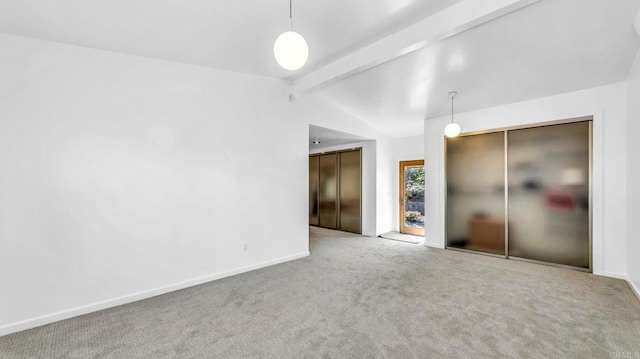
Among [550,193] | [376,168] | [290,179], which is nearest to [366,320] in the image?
[290,179]

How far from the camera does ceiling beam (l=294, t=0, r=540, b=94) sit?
2.37m

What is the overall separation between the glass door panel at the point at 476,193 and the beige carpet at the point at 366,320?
1009mm

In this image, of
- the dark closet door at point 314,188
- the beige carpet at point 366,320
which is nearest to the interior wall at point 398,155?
the dark closet door at point 314,188

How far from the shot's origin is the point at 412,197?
6.84m

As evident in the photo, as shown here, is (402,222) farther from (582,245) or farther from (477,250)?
(582,245)

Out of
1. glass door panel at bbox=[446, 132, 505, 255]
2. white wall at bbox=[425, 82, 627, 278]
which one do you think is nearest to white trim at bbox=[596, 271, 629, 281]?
white wall at bbox=[425, 82, 627, 278]

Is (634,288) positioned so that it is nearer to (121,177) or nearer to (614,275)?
(614,275)

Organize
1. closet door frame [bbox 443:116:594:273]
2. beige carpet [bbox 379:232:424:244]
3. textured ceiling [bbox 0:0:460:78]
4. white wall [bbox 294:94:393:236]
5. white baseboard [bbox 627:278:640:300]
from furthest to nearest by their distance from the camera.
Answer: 1. beige carpet [bbox 379:232:424:244]
2. white wall [bbox 294:94:393:236]
3. closet door frame [bbox 443:116:594:273]
4. white baseboard [bbox 627:278:640:300]
5. textured ceiling [bbox 0:0:460:78]

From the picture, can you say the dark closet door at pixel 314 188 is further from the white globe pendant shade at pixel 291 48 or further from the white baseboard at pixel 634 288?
the white baseboard at pixel 634 288

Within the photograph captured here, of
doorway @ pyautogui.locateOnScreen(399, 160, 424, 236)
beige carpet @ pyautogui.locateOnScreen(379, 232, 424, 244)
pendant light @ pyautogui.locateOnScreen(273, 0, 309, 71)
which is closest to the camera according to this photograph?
pendant light @ pyautogui.locateOnScreen(273, 0, 309, 71)

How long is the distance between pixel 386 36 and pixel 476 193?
11.0 feet

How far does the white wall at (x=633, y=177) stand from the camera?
3006mm

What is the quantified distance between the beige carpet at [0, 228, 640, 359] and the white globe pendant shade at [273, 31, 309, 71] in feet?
7.39

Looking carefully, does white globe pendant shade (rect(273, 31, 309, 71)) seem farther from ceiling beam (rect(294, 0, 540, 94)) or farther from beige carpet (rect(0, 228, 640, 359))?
beige carpet (rect(0, 228, 640, 359))
